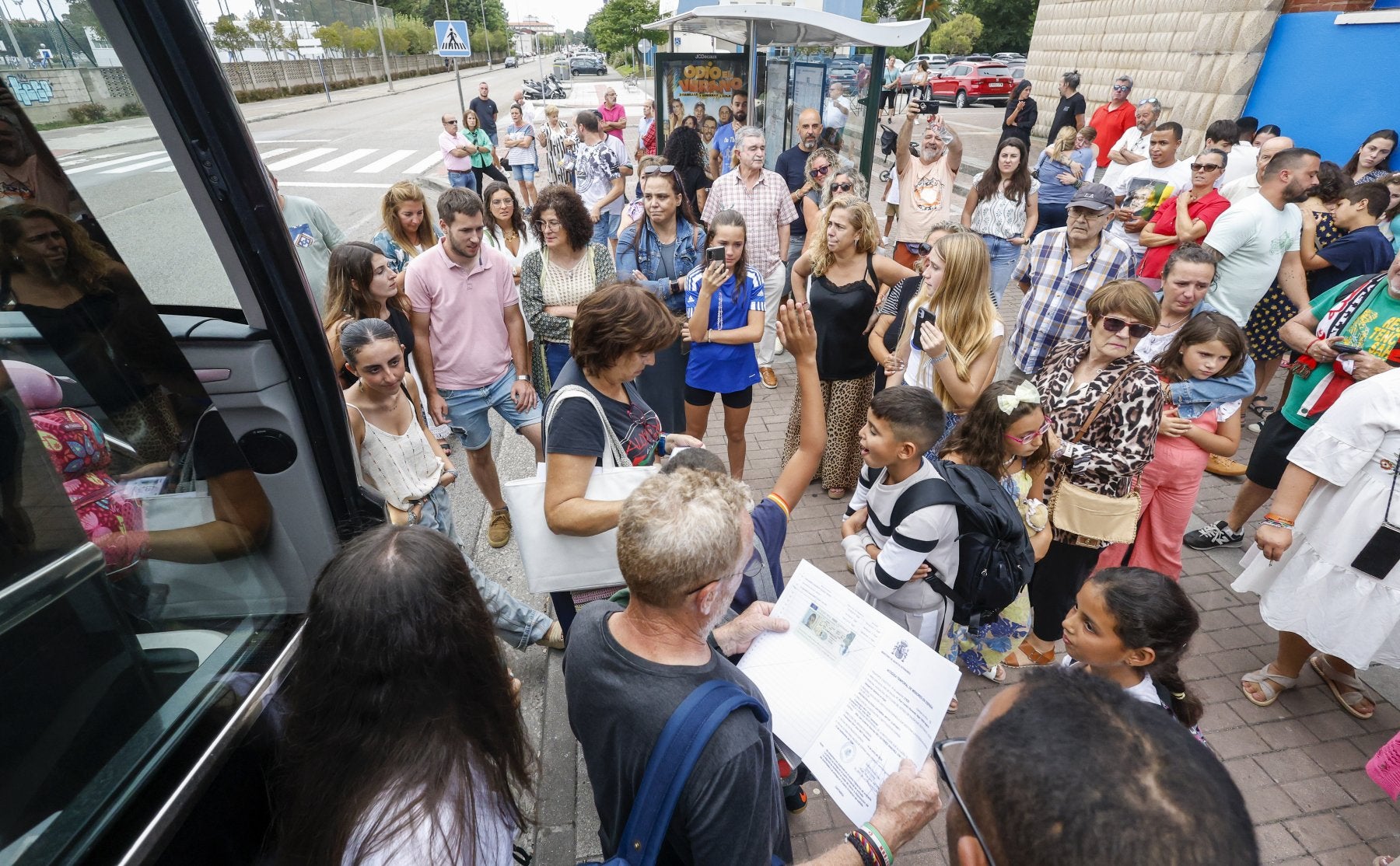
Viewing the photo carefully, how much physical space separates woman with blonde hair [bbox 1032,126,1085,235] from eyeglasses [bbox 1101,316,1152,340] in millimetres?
4318

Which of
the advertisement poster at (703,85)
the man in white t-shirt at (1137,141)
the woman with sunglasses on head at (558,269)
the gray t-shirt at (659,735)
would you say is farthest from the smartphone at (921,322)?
the advertisement poster at (703,85)

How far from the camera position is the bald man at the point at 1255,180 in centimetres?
552

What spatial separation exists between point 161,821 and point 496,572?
2.79m

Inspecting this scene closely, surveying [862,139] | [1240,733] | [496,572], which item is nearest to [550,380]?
[496,572]

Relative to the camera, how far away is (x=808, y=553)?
4129 mm

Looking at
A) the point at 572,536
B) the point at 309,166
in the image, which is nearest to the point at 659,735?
the point at 572,536

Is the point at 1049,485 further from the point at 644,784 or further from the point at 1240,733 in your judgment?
the point at 644,784

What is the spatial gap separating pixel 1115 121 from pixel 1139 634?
454 inches

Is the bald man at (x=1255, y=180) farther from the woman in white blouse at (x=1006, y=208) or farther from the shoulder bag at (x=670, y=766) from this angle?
the shoulder bag at (x=670, y=766)

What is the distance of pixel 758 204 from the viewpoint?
18.9ft

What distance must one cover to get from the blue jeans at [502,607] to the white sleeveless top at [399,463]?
0.29ft

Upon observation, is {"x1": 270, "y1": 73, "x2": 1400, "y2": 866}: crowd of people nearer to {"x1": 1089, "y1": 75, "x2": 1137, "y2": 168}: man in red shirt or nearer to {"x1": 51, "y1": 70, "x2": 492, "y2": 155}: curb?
{"x1": 51, "y1": 70, "x2": 492, "y2": 155}: curb

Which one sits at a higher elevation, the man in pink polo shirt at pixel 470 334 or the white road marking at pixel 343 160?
the man in pink polo shirt at pixel 470 334

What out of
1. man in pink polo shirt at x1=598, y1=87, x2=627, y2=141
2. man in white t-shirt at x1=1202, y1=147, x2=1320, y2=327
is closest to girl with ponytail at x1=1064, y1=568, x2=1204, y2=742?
man in white t-shirt at x1=1202, y1=147, x2=1320, y2=327
